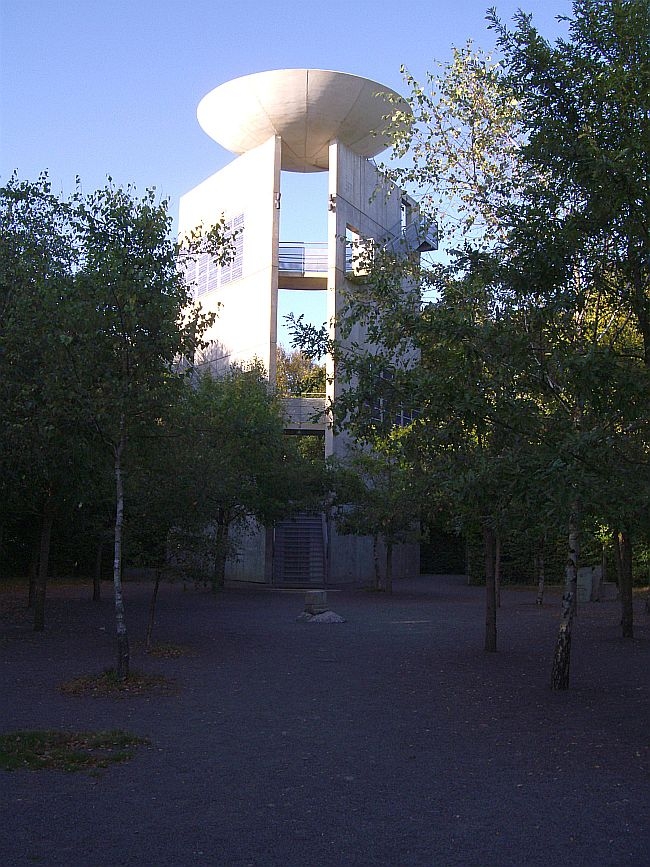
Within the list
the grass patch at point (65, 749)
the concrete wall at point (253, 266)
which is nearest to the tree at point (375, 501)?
the concrete wall at point (253, 266)

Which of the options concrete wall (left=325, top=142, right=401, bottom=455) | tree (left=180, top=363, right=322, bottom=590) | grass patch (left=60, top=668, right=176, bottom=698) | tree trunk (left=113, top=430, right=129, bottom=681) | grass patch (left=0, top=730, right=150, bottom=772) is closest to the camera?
grass patch (left=0, top=730, right=150, bottom=772)

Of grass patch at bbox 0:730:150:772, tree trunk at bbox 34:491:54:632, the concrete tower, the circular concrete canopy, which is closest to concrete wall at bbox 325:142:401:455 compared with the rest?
the concrete tower

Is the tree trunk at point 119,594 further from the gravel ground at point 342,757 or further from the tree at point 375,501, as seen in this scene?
the tree at point 375,501

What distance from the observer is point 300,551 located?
38.6m

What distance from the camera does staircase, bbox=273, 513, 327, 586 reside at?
38.2 metres

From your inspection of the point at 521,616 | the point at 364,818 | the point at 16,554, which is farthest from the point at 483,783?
the point at 16,554

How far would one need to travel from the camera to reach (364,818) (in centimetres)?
621

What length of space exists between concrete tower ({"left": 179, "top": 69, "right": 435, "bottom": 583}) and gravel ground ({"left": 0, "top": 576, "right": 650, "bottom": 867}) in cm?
2160

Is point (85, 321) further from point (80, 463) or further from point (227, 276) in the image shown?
point (227, 276)

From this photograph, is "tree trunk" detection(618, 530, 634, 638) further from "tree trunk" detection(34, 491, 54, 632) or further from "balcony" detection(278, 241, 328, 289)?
"balcony" detection(278, 241, 328, 289)

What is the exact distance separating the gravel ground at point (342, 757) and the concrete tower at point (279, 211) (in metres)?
21.6

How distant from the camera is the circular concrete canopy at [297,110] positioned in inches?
1501

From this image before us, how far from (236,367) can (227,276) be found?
5.76 metres

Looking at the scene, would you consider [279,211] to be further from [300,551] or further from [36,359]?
[36,359]
